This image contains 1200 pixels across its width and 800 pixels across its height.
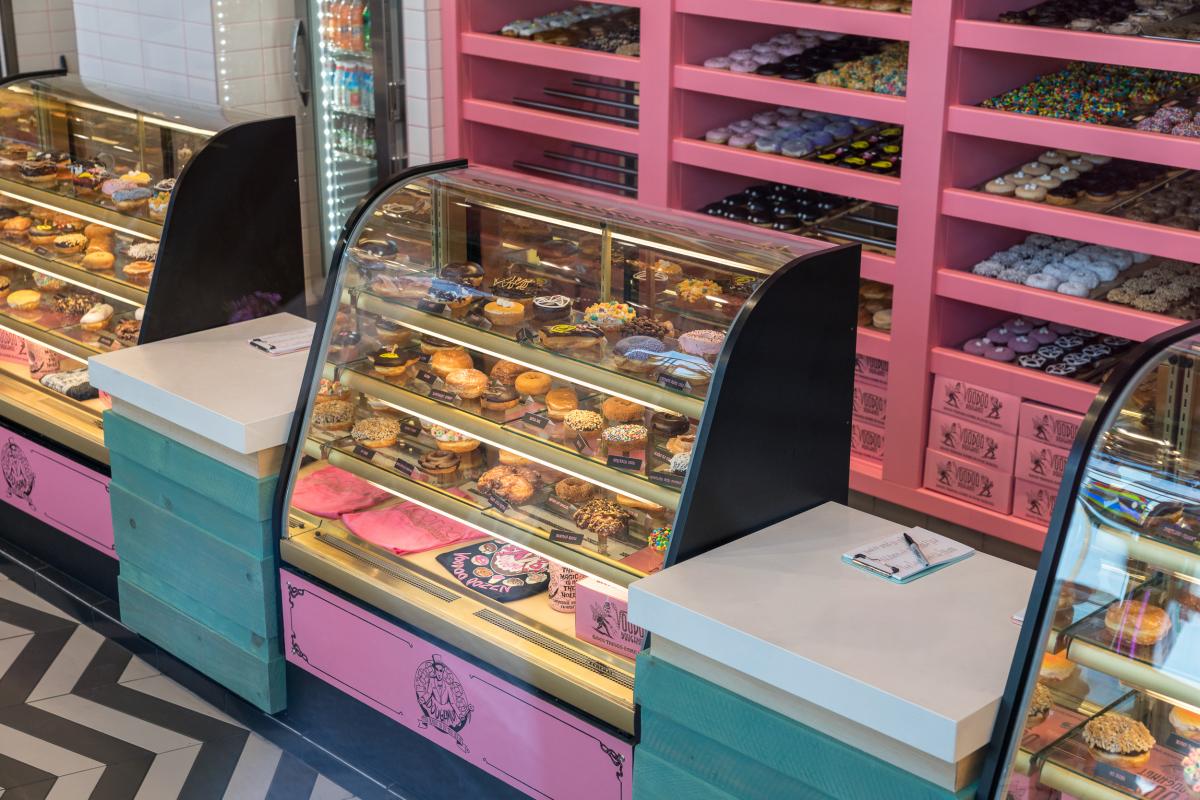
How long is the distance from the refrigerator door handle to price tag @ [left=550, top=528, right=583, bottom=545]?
4.23 metres

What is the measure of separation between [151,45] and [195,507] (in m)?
3.67

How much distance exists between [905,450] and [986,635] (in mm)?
2391

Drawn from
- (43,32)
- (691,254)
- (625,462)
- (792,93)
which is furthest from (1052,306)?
(43,32)

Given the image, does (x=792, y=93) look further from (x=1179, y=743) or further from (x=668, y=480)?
(x=1179, y=743)

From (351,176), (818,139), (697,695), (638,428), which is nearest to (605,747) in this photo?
(697,695)

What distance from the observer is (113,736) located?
402 centimetres

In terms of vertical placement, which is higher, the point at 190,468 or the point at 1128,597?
the point at 1128,597

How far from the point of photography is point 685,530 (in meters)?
2.90

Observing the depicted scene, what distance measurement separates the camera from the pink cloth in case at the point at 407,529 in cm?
363

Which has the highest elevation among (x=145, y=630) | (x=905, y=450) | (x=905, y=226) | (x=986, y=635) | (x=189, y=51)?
(x=189, y=51)

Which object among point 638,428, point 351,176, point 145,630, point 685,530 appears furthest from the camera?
point 351,176

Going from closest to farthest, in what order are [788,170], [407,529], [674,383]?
[674,383] < [407,529] < [788,170]

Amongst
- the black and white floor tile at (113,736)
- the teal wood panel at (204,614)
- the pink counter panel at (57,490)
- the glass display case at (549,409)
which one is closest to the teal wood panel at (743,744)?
the glass display case at (549,409)

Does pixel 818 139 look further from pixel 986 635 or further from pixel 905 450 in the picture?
pixel 986 635
